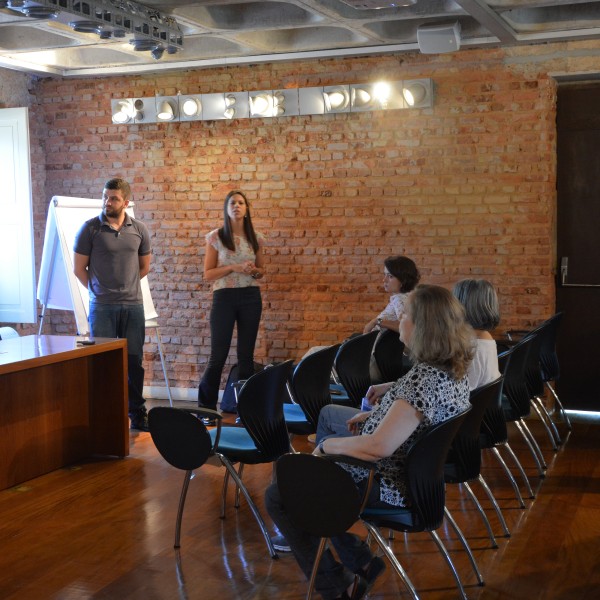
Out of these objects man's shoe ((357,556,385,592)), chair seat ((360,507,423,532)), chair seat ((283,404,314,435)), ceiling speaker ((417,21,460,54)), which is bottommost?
man's shoe ((357,556,385,592))

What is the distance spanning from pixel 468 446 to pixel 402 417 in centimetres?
84

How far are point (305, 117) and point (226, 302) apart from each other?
1848 millimetres

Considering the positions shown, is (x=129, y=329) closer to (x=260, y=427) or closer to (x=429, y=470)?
(x=260, y=427)

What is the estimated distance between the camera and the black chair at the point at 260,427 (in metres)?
4.54

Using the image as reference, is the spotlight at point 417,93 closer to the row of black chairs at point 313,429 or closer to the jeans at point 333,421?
the row of black chairs at point 313,429

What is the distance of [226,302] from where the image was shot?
26.0 ft

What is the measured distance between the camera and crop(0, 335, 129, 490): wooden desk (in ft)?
19.5

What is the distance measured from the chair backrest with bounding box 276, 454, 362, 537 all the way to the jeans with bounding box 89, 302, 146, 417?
13.1 feet

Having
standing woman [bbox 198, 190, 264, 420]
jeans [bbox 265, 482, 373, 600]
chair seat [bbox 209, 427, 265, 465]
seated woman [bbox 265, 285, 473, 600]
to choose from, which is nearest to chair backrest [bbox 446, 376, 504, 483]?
seated woman [bbox 265, 285, 473, 600]

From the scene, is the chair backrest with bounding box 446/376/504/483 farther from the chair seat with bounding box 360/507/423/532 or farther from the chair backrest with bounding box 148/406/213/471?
the chair backrest with bounding box 148/406/213/471

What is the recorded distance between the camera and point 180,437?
4.54m

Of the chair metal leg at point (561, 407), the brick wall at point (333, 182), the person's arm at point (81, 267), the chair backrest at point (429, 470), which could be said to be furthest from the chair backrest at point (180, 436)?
the brick wall at point (333, 182)

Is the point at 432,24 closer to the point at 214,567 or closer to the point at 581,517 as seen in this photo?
the point at 581,517

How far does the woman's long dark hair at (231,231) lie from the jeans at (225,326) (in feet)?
1.25
